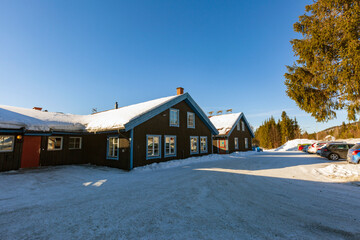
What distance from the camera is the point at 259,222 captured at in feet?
13.1

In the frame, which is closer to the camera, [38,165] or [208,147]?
[38,165]

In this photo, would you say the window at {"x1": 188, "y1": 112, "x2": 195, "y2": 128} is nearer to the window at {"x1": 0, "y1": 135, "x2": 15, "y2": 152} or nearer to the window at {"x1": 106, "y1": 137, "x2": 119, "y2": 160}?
the window at {"x1": 106, "y1": 137, "x2": 119, "y2": 160}

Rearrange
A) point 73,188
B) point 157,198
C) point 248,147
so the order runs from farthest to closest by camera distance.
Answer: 1. point 248,147
2. point 73,188
3. point 157,198

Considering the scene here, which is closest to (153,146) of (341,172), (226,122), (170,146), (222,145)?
(170,146)

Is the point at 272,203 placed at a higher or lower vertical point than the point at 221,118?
lower

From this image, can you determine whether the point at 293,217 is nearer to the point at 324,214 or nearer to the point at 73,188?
the point at 324,214

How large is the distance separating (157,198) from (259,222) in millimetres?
3218

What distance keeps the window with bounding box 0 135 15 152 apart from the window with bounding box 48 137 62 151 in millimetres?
2497

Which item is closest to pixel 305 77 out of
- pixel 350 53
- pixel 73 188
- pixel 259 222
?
pixel 350 53

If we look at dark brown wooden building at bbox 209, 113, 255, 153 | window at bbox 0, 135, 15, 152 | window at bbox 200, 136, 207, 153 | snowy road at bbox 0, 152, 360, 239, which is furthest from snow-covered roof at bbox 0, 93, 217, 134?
dark brown wooden building at bbox 209, 113, 255, 153

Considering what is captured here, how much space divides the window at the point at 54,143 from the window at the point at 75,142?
87 cm

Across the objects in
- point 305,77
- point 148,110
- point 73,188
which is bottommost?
point 73,188

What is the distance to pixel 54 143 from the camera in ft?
48.5

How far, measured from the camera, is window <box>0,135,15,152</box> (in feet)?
38.9
